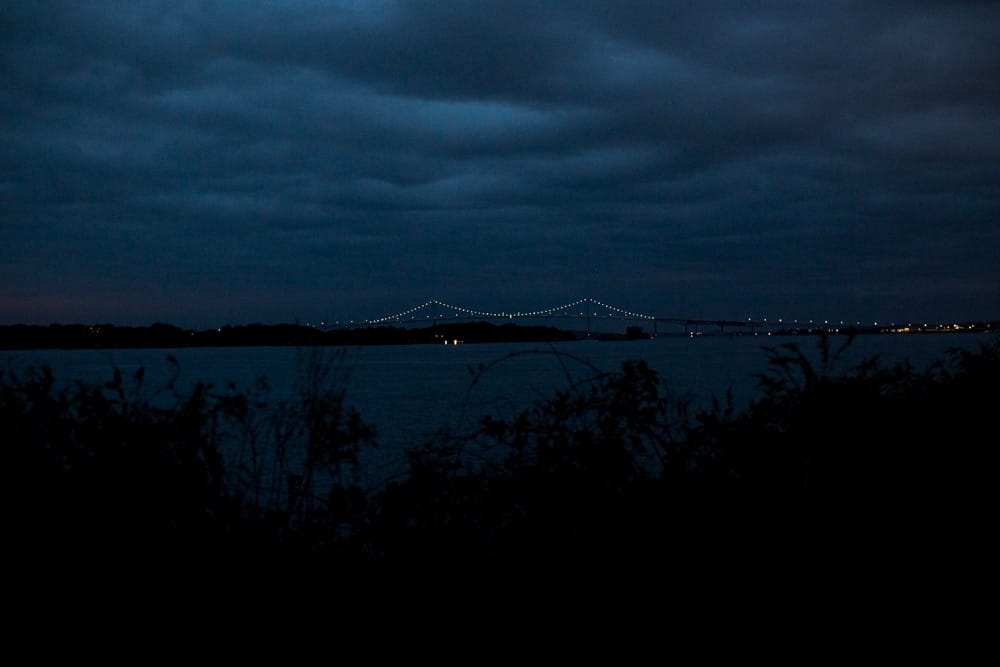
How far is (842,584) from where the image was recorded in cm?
354

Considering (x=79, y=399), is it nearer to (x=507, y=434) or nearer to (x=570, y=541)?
(x=507, y=434)

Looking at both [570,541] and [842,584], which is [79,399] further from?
[842,584]

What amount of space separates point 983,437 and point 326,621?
332cm

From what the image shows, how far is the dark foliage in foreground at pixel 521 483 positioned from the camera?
3.63 m

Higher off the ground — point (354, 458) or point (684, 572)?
point (354, 458)

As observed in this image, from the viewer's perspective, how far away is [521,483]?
156 inches

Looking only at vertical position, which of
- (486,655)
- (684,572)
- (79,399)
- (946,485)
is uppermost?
(79,399)

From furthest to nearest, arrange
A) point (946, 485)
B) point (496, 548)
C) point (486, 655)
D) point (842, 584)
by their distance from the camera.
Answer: point (946, 485), point (496, 548), point (842, 584), point (486, 655)

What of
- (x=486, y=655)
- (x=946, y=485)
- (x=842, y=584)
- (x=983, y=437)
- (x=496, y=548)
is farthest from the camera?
(x=983, y=437)

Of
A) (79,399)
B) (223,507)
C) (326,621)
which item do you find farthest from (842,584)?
(79,399)

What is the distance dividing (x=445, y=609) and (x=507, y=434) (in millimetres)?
971

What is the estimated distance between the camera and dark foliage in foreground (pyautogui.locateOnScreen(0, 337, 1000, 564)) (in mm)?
3627

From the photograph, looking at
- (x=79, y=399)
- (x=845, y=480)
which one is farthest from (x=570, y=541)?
(x=79, y=399)

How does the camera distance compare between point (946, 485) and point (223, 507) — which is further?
point (946, 485)
